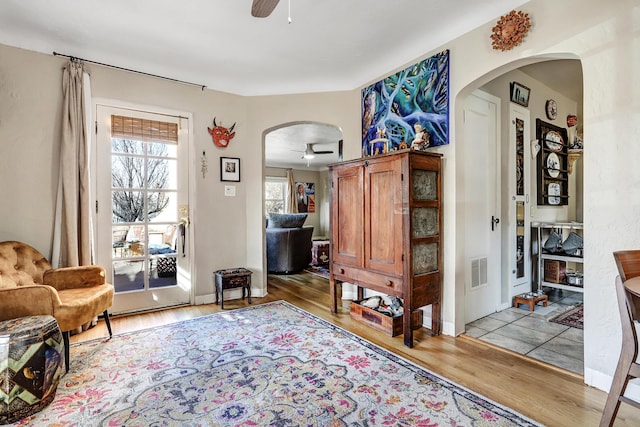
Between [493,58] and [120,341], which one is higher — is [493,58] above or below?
above

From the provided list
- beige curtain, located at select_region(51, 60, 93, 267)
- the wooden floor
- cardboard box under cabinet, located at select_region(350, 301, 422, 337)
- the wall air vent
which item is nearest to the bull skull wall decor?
beige curtain, located at select_region(51, 60, 93, 267)

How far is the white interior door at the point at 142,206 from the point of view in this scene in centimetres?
331

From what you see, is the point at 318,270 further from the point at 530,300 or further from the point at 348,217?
the point at 530,300

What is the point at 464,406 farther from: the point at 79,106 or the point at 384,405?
the point at 79,106

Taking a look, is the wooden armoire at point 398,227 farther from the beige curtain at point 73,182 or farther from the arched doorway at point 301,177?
the arched doorway at point 301,177

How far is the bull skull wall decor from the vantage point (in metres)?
3.87

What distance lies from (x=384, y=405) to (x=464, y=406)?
45cm

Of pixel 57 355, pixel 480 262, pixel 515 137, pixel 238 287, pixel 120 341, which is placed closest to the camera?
pixel 57 355

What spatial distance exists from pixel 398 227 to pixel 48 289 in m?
2.63

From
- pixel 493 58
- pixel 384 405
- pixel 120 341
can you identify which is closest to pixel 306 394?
pixel 384 405

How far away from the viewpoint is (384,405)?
181cm

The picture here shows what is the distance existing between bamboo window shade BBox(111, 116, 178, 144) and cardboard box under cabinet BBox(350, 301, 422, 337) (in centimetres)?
280

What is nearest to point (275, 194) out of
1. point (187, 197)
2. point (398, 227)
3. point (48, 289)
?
point (187, 197)

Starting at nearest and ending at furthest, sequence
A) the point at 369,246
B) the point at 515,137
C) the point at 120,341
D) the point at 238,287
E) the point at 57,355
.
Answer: the point at 57,355, the point at 120,341, the point at 369,246, the point at 515,137, the point at 238,287
